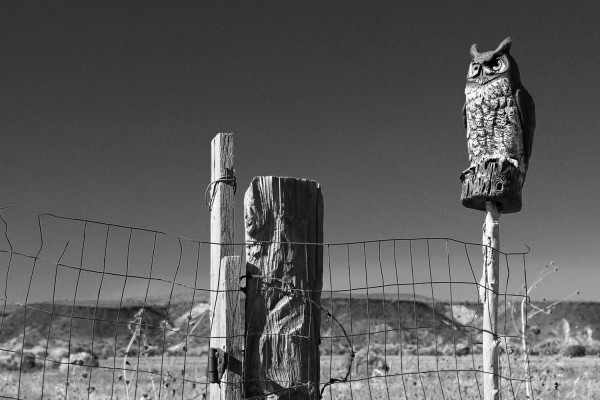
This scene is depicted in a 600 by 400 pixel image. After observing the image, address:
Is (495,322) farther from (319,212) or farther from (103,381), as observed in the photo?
(103,381)

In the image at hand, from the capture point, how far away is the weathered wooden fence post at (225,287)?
3.45 m

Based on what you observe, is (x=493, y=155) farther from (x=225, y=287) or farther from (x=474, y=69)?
(x=225, y=287)

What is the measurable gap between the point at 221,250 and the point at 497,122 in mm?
2885

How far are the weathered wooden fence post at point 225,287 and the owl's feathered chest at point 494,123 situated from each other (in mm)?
2536

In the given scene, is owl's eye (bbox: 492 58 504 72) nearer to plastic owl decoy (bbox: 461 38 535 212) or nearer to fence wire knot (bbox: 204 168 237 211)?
plastic owl decoy (bbox: 461 38 535 212)

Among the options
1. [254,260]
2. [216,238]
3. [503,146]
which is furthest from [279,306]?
[503,146]

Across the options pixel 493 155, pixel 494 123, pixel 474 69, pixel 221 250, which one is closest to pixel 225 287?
pixel 221 250

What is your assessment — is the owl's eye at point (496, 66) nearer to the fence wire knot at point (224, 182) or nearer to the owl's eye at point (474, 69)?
the owl's eye at point (474, 69)

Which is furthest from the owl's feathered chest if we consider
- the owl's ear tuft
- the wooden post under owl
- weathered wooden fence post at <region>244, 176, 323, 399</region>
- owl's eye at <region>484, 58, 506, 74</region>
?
weathered wooden fence post at <region>244, 176, 323, 399</region>

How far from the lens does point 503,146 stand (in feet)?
17.8

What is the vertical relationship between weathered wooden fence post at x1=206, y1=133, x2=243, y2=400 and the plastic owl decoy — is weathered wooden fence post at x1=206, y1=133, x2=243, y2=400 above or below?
below

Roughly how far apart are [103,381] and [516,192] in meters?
10.1

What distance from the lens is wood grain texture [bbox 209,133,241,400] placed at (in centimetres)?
348

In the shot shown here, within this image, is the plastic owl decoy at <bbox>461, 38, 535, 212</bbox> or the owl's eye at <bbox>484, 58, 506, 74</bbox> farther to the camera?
the owl's eye at <bbox>484, 58, 506, 74</bbox>
